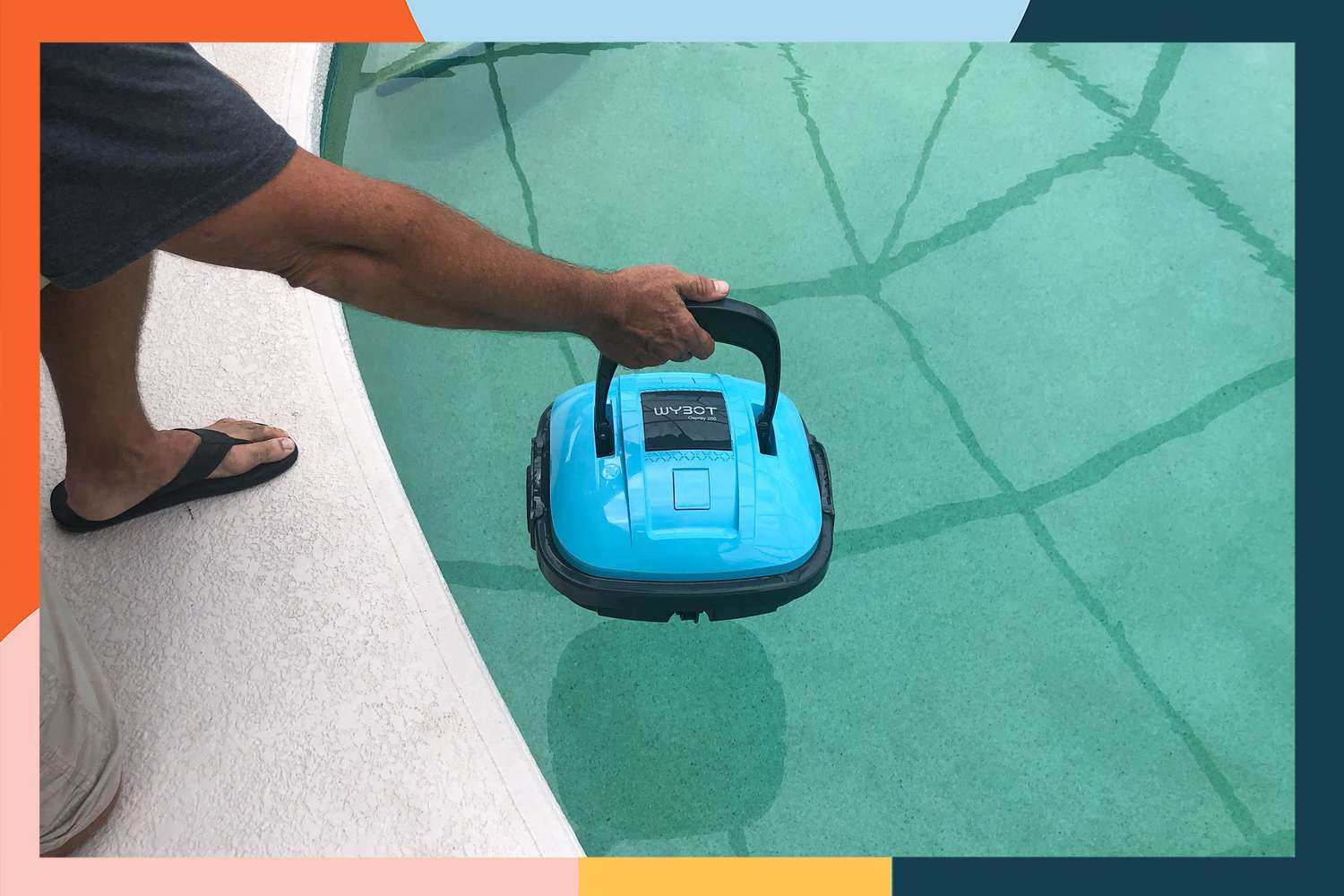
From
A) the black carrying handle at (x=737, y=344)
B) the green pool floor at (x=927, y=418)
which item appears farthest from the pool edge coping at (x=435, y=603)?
the black carrying handle at (x=737, y=344)

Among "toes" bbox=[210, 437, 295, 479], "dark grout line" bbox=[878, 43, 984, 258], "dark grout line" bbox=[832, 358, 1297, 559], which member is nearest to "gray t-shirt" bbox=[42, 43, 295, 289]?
"toes" bbox=[210, 437, 295, 479]

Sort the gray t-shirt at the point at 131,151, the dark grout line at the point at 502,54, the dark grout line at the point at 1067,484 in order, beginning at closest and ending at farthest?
the gray t-shirt at the point at 131,151, the dark grout line at the point at 1067,484, the dark grout line at the point at 502,54

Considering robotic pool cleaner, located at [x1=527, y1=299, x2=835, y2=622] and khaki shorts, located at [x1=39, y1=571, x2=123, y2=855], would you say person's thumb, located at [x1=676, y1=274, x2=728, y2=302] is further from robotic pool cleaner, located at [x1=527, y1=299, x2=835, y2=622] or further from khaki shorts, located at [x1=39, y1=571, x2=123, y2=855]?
khaki shorts, located at [x1=39, y1=571, x2=123, y2=855]

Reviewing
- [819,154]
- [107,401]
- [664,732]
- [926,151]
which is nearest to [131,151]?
[107,401]

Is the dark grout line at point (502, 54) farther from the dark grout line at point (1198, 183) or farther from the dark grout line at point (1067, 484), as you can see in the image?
the dark grout line at point (1067, 484)

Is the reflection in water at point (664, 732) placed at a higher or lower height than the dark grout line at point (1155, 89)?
lower

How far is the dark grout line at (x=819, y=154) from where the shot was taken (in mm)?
2338

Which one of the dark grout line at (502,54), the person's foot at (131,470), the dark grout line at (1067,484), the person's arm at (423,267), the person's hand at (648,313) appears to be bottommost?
the dark grout line at (1067,484)

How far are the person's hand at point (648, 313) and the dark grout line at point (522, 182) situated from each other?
2.53 ft

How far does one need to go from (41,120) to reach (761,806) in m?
1.37

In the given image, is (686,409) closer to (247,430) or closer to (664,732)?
(664,732)

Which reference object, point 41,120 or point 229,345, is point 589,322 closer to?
point 41,120

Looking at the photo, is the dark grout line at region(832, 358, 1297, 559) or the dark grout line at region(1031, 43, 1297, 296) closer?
the dark grout line at region(832, 358, 1297, 559)

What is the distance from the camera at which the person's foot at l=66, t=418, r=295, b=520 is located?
1.48 m
